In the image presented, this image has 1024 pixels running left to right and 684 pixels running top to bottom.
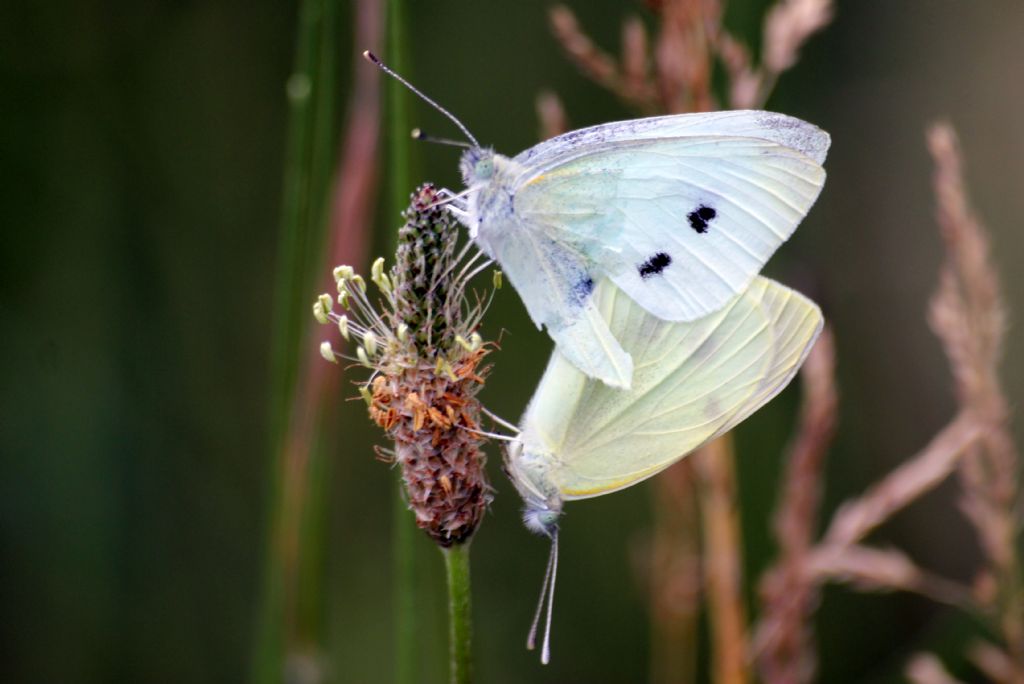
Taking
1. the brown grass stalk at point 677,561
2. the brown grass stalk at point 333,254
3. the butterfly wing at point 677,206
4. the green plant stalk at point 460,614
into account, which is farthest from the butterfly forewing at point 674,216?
the green plant stalk at point 460,614

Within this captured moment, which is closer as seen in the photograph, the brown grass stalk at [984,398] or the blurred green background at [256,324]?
the brown grass stalk at [984,398]

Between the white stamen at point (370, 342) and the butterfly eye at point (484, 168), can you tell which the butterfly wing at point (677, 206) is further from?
the white stamen at point (370, 342)

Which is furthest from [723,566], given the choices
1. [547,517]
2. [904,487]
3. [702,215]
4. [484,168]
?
[484,168]

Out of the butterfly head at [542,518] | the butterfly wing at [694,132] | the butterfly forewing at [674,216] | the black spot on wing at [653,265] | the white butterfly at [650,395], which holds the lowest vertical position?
the butterfly head at [542,518]

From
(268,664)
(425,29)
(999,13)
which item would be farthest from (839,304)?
(268,664)

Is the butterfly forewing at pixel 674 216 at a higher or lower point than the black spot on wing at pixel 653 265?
higher

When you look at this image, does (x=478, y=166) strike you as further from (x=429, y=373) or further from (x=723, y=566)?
(x=723, y=566)

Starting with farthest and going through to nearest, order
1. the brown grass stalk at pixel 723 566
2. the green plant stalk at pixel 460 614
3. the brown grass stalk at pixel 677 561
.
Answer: the brown grass stalk at pixel 677 561 < the brown grass stalk at pixel 723 566 < the green plant stalk at pixel 460 614

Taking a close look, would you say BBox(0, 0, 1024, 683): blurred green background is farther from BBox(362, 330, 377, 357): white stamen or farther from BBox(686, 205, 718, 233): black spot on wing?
BBox(362, 330, 377, 357): white stamen

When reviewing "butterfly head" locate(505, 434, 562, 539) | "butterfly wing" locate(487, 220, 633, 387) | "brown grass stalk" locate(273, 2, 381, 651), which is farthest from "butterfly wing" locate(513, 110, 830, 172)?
"butterfly head" locate(505, 434, 562, 539)
